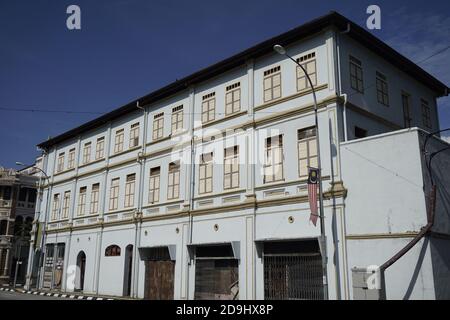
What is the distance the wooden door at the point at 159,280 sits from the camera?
76.0ft

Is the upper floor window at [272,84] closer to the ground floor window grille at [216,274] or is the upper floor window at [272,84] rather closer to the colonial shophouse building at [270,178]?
the colonial shophouse building at [270,178]

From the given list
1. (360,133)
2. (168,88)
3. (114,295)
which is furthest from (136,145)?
(360,133)

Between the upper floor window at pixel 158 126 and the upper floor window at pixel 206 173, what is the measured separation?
4.30m

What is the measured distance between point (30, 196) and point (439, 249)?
50.4 m

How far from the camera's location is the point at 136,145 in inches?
1097

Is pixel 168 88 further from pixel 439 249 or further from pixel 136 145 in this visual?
pixel 439 249

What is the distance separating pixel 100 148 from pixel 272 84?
617 inches

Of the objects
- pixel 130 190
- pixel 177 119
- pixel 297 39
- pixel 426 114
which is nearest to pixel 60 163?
pixel 130 190

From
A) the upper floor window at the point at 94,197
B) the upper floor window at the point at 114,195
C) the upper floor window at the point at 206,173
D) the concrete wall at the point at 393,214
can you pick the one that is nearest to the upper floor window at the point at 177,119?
the upper floor window at the point at 206,173

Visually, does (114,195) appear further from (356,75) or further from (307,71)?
(356,75)

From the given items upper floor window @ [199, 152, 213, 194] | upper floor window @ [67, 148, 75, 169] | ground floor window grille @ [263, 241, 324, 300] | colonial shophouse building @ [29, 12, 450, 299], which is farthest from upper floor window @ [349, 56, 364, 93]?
upper floor window @ [67, 148, 75, 169]

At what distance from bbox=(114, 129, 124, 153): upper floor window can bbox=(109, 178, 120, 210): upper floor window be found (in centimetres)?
200

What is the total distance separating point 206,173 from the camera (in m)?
22.7

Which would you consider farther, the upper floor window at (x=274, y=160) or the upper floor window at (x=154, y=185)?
the upper floor window at (x=154, y=185)
